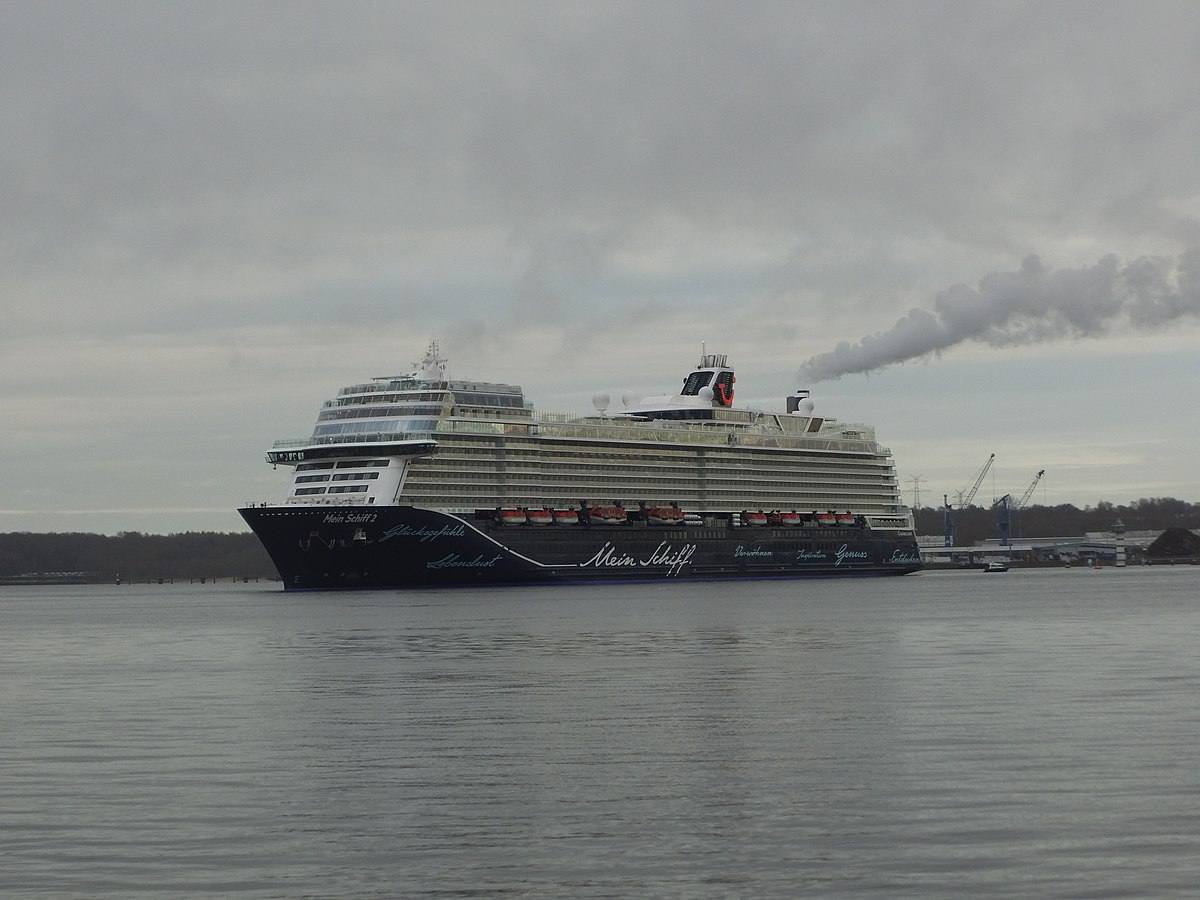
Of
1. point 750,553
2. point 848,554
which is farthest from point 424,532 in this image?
point 848,554

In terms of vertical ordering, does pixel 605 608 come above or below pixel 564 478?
below

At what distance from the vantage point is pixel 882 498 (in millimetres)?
175125

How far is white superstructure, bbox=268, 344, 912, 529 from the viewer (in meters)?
126

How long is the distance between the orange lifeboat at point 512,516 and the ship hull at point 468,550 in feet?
1.69

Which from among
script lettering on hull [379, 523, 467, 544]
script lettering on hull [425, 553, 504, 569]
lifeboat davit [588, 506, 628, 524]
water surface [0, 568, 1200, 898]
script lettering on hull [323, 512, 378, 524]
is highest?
lifeboat davit [588, 506, 628, 524]

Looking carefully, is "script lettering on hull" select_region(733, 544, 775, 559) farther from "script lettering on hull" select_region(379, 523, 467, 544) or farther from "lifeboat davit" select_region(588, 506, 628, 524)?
"script lettering on hull" select_region(379, 523, 467, 544)

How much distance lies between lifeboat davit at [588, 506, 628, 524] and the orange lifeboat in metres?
8.47

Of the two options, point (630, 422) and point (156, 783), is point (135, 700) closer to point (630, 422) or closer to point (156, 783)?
point (156, 783)

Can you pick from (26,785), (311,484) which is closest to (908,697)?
(26,785)

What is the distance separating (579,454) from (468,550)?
19092 millimetres

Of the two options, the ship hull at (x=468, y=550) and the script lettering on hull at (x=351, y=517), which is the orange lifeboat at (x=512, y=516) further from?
the script lettering on hull at (x=351, y=517)

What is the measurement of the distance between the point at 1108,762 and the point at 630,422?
123m

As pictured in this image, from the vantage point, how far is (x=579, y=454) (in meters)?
141

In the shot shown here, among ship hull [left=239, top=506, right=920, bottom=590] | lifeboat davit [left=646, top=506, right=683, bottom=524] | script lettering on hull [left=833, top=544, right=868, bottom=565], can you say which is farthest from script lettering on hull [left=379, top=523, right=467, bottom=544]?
script lettering on hull [left=833, top=544, right=868, bottom=565]
